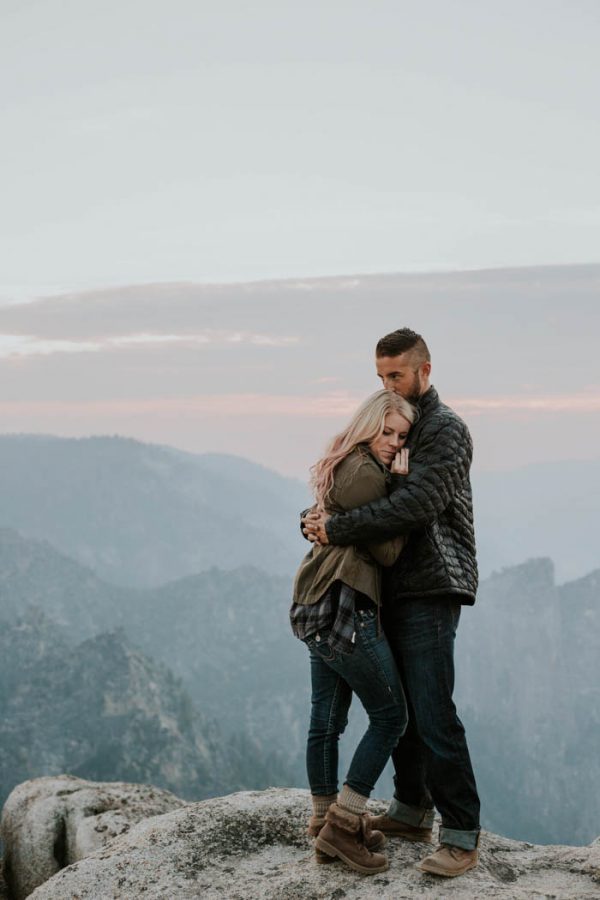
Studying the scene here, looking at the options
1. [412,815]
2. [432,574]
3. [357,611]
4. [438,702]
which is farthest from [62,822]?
[432,574]

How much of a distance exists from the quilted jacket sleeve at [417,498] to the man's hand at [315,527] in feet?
0.20

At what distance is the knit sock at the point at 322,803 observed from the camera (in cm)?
688

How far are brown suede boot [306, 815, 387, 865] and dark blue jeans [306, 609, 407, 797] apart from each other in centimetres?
31

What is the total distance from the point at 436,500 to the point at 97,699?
170875 millimetres

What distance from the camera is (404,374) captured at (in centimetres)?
660

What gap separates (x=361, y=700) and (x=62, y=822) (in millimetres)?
7276

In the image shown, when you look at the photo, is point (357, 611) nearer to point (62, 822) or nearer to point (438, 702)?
point (438, 702)

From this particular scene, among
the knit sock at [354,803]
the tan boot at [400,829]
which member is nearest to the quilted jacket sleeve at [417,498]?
the knit sock at [354,803]

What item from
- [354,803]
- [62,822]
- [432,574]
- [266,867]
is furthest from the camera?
[62,822]

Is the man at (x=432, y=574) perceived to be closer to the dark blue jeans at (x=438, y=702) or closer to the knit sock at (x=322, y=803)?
the dark blue jeans at (x=438, y=702)

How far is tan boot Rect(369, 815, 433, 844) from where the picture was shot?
7195mm

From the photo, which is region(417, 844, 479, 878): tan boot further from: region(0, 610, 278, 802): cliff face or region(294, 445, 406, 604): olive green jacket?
region(0, 610, 278, 802): cliff face

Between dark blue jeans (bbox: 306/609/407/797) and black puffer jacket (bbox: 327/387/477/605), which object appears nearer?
black puffer jacket (bbox: 327/387/477/605)

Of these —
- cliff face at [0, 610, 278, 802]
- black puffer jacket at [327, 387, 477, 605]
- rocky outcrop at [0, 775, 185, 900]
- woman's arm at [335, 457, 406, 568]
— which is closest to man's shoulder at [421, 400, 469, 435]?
black puffer jacket at [327, 387, 477, 605]
